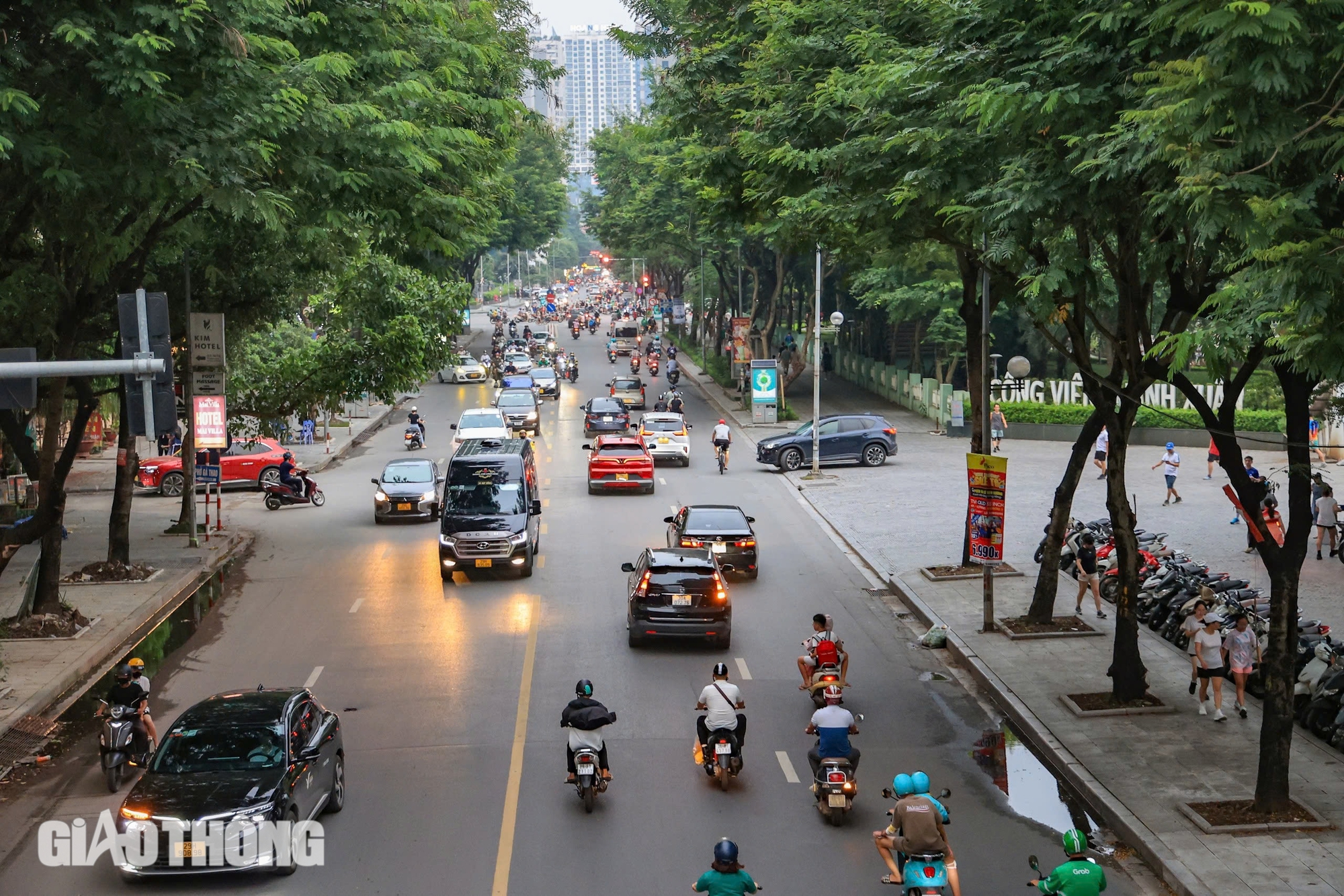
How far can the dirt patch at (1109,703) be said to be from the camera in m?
16.5

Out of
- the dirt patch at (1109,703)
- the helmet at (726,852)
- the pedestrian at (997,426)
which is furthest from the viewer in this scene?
the pedestrian at (997,426)

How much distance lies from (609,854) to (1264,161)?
7984 millimetres

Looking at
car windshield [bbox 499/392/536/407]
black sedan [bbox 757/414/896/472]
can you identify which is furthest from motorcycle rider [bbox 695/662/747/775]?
car windshield [bbox 499/392/536/407]

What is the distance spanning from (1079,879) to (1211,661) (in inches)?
276

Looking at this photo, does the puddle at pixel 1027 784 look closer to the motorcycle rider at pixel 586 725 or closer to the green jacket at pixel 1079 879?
the green jacket at pixel 1079 879

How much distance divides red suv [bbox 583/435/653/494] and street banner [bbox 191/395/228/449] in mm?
10053

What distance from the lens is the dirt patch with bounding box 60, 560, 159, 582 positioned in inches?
1007

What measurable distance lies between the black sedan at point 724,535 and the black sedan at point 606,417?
22.7m

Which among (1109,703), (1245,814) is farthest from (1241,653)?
(1245,814)

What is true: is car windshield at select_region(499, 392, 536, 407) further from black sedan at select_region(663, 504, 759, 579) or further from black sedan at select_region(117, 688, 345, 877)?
black sedan at select_region(117, 688, 345, 877)

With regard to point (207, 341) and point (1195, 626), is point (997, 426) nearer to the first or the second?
point (207, 341)

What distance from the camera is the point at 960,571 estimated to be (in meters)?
25.1

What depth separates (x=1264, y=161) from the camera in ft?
35.0

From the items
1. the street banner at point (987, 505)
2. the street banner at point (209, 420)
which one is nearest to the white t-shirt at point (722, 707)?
the street banner at point (987, 505)
